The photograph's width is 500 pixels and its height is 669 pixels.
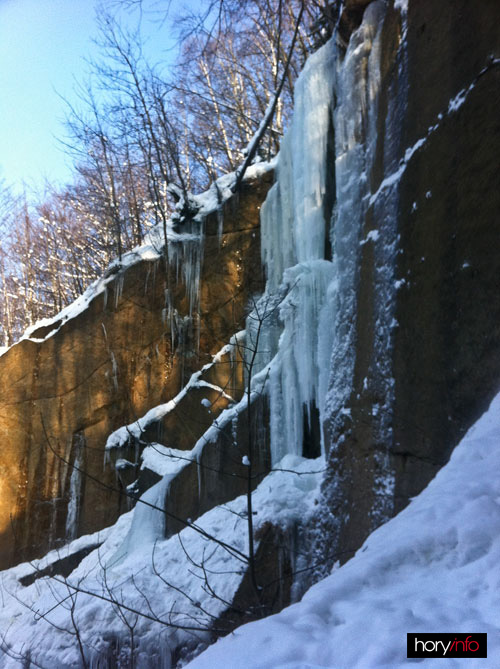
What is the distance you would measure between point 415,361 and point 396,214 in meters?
1.22

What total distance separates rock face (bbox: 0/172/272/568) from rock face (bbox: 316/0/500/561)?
5.78 m

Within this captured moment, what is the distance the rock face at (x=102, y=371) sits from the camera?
11008mm

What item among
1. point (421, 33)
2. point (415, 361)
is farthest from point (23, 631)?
point (421, 33)

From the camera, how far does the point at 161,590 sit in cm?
664

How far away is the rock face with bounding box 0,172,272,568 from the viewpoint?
11.0 m

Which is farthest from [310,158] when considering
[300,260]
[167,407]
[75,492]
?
[75,492]

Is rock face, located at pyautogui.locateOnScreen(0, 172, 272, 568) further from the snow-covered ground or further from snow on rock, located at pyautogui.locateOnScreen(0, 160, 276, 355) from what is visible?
the snow-covered ground

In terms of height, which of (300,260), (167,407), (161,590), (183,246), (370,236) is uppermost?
(183,246)

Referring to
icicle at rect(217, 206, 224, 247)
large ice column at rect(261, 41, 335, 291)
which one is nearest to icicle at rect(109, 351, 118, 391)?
icicle at rect(217, 206, 224, 247)

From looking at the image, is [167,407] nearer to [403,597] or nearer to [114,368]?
[114,368]

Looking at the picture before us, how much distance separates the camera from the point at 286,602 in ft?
17.9

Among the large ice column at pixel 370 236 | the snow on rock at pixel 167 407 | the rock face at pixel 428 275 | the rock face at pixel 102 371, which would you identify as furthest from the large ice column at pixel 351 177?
the rock face at pixel 102 371

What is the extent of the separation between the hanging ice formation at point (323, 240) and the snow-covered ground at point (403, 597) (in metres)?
1.82

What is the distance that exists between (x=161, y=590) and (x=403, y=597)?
489cm
